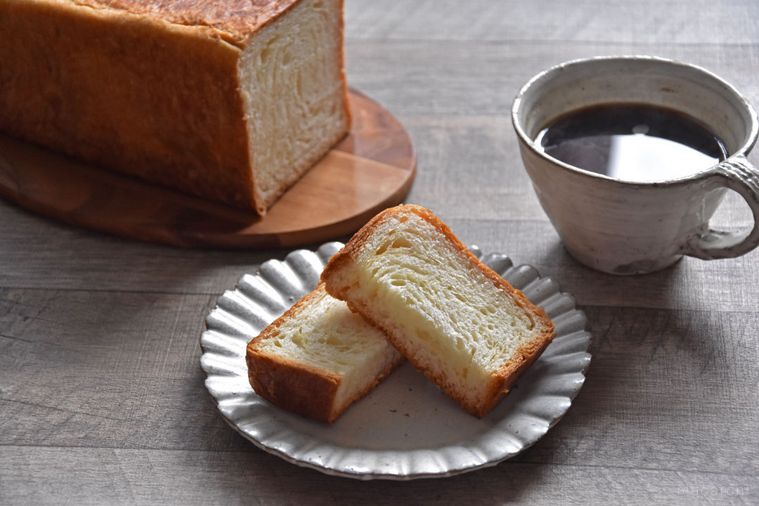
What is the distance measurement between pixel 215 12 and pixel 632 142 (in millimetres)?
1031

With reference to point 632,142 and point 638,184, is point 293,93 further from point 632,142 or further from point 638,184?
point 638,184

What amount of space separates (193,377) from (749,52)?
2.05 meters

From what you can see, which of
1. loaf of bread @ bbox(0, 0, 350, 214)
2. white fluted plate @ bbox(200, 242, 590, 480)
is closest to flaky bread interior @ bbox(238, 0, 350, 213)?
loaf of bread @ bbox(0, 0, 350, 214)

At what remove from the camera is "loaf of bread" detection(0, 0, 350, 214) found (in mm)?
2338

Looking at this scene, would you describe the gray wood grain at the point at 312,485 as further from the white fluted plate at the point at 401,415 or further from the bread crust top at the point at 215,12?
the bread crust top at the point at 215,12

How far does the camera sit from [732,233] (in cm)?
210

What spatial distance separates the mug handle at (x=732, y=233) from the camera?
1.92 metres

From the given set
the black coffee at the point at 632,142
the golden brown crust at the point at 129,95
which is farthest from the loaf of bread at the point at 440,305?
the golden brown crust at the point at 129,95

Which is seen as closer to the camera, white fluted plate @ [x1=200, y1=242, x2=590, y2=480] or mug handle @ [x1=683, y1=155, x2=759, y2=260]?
white fluted plate @ [x1=200, y1=242, x2=590, y2=480]

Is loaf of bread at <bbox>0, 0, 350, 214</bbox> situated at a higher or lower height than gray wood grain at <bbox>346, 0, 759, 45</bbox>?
higher

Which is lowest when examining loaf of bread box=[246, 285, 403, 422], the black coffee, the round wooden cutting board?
the round wooden cutting board

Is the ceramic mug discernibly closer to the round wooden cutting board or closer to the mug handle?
the mug handle

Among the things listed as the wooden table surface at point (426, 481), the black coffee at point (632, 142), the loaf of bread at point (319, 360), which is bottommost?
the wooden table surface at point (426, 481)

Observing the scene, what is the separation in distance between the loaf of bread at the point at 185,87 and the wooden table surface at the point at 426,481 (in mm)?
249
